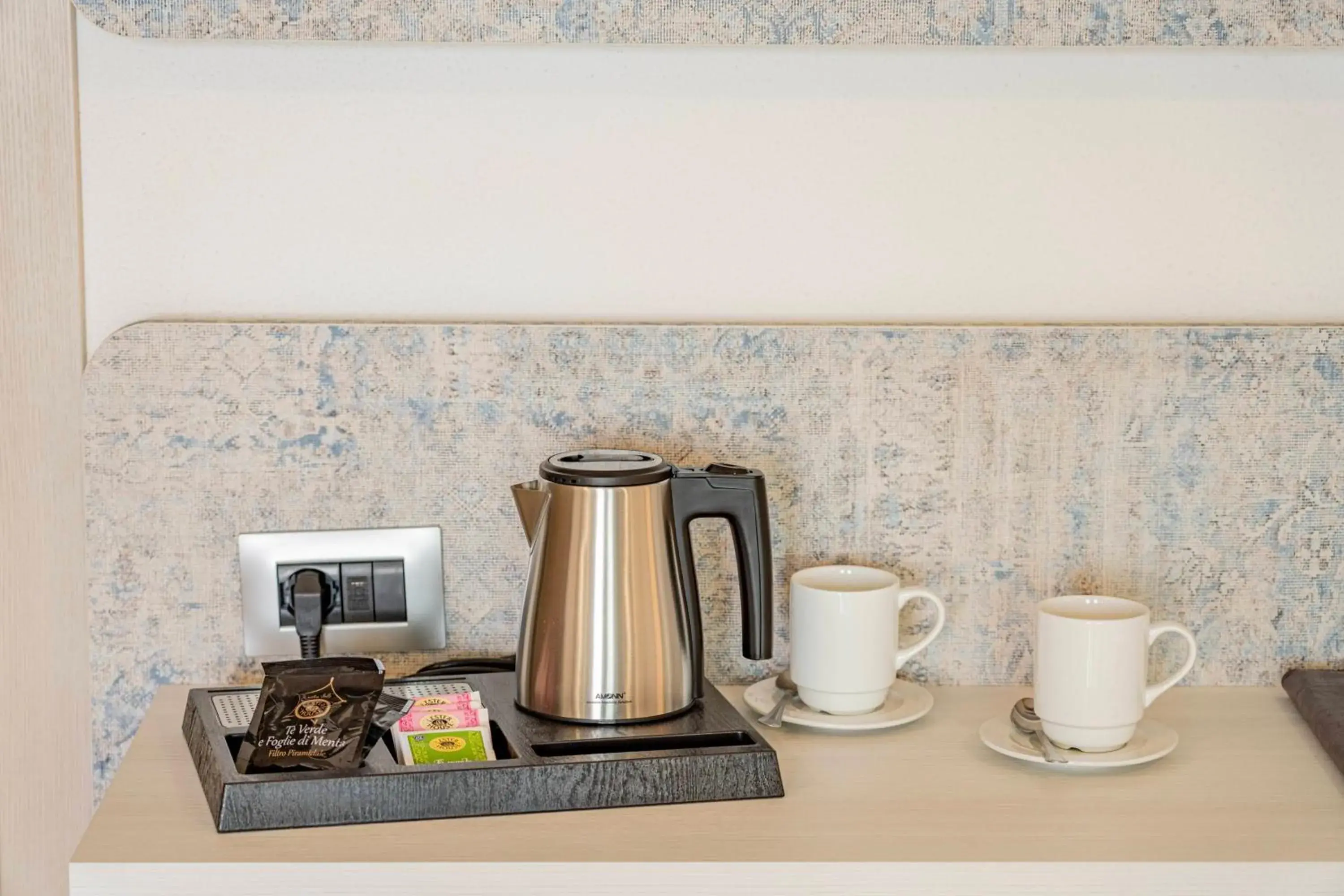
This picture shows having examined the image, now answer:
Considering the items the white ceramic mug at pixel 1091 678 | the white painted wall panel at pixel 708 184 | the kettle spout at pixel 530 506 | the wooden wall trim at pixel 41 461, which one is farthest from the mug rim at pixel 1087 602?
the wooden wall trim at pixel 41 461

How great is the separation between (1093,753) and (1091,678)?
6 centimetres

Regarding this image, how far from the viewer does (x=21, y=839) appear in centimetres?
115

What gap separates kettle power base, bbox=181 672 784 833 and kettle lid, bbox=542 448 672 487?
176 millimetres

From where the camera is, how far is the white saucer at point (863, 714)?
3.33 ft

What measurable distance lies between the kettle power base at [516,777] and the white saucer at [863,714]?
0.29 feet

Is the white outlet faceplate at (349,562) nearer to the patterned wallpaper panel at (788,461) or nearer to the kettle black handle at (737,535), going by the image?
the patterned wallpaper panel at (788,461)

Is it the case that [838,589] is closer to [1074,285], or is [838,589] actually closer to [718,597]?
[718,597]

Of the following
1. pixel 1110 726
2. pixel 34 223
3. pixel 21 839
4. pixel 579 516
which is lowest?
pixel 21 839

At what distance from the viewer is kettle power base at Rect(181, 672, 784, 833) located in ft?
2.78

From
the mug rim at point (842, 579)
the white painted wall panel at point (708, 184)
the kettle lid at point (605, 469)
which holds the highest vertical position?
the white painted wall panel at point (708, 184)

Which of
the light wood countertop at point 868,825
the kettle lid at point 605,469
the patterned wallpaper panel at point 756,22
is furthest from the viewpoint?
the patterned wallpaper panel at point 756,22

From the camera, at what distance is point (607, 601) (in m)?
0.95

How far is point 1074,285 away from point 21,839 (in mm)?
1029

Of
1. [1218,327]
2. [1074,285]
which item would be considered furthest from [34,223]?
[1218,327]
